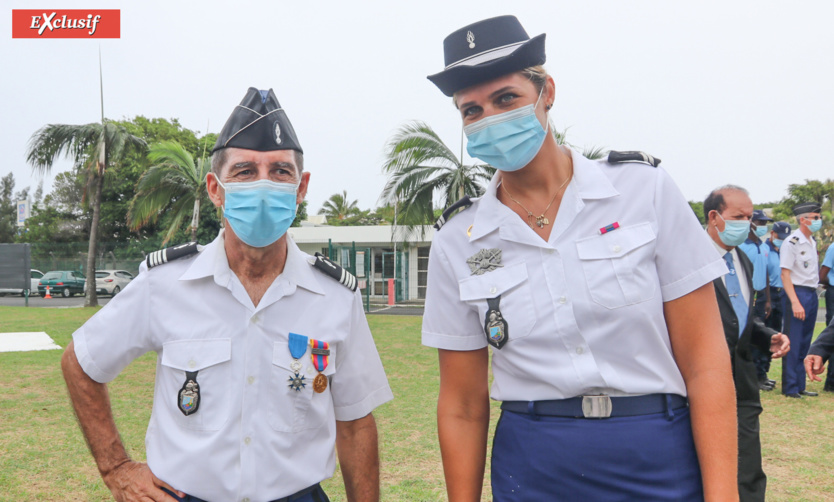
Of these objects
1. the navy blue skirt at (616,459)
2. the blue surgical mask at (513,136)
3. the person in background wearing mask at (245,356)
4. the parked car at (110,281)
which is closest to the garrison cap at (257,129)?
the person in background wearing mask at (245,356)

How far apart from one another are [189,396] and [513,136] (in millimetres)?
1231

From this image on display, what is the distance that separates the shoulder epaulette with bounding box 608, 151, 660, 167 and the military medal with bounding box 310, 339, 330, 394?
1.04 metres

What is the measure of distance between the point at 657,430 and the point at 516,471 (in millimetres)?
395

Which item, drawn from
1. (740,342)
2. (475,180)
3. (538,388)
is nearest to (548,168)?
(538,388)

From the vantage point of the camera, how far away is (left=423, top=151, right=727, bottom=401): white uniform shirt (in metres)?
1.65

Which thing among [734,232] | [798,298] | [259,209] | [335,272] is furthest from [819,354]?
[798,298]

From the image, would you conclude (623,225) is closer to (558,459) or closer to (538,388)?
(538,388)

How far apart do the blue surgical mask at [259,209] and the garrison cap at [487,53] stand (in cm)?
65

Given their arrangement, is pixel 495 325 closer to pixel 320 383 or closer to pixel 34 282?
pixel 320 383

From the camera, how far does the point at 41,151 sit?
20812mm

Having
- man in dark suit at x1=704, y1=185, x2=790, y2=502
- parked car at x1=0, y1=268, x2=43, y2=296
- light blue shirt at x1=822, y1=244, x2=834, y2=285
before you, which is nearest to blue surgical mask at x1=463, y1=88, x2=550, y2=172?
man in dark suit at x1=704, y1=185, x2=790, y2=502

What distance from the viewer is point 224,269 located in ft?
6.70

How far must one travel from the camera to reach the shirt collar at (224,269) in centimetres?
202

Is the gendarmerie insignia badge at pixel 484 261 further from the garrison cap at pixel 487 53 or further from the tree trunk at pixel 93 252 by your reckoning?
the tree trunk at pixel 93 252
